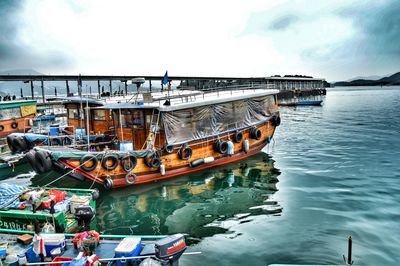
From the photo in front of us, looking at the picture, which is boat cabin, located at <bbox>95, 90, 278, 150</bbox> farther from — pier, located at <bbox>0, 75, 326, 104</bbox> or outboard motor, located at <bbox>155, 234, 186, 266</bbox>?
pier, located at <bbox>0, 75, 326, 104</bbox>

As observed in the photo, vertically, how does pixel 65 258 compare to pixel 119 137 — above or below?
below

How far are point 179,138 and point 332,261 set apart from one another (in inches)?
343

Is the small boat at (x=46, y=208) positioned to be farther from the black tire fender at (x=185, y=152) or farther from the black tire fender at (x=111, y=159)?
the black tire fender at (x=185, y=152)

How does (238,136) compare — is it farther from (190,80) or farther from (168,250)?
(190,80)

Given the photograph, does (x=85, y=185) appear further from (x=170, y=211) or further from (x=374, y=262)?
(x=374, y=262)

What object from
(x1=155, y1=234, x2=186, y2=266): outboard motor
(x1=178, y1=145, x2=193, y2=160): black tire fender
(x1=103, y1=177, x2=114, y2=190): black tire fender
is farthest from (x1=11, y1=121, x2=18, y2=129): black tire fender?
(x1=155, y1=234, x2=186, y2=266): outboard motor

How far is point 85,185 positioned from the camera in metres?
13.8

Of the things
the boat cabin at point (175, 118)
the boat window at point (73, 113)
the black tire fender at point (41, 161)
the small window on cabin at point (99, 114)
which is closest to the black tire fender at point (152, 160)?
the boat cabin at point (175, 118)

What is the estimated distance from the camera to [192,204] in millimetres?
12078

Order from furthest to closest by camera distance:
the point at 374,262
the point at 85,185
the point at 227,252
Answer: the point at 85,185
the point at 227,252
the point at 374,262

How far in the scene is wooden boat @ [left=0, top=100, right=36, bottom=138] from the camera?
22.7 m

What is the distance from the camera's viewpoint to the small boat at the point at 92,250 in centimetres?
605

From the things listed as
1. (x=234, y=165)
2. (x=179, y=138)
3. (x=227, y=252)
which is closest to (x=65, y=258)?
(x=227, y=252)

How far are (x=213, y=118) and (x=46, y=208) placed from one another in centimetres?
907
